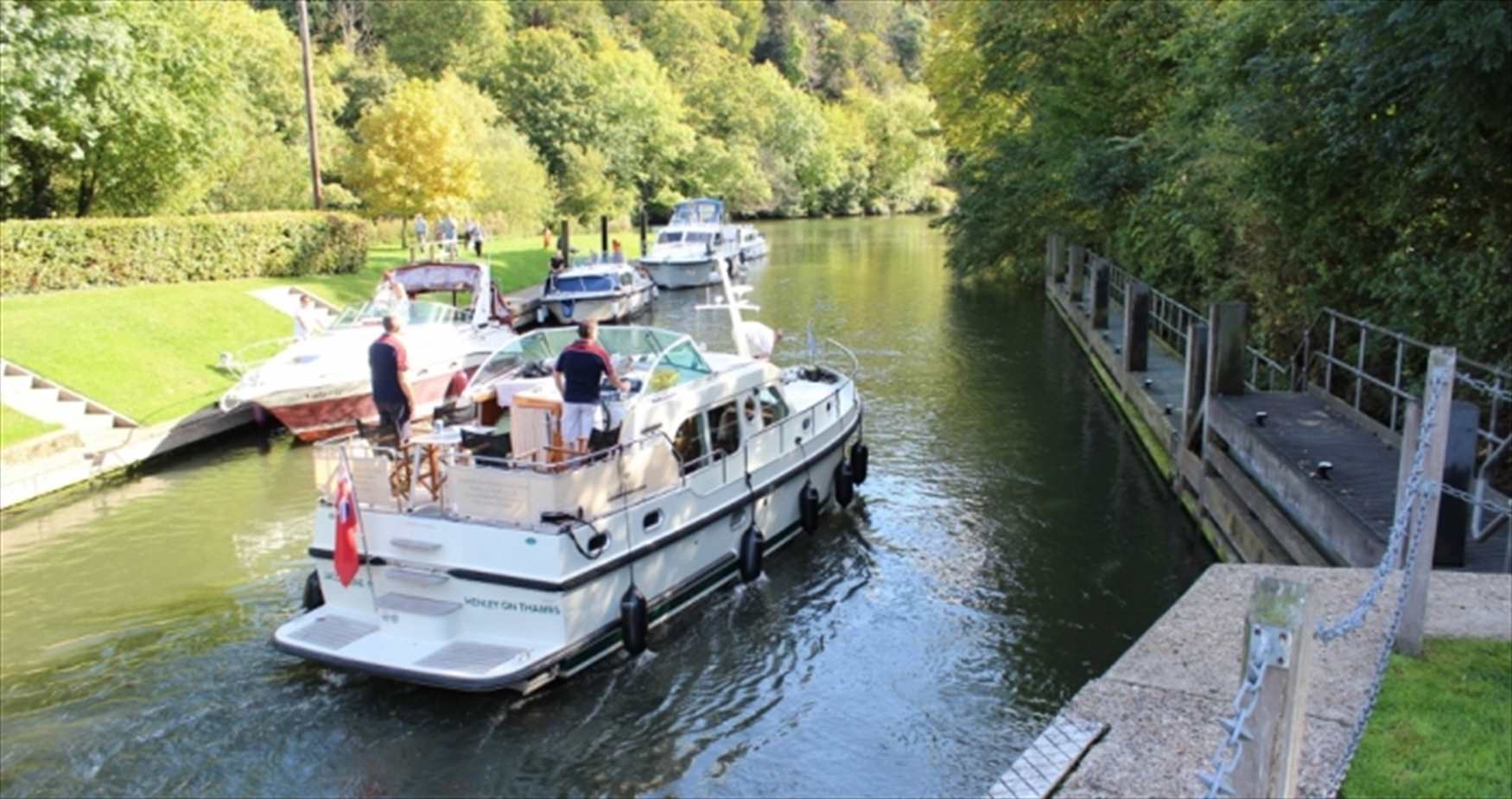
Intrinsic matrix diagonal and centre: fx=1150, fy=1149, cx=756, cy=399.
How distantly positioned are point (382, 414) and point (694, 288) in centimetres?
3184

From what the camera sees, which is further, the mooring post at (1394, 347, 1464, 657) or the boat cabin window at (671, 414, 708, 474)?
the boat cabin window at (671, 414, 708, 474)

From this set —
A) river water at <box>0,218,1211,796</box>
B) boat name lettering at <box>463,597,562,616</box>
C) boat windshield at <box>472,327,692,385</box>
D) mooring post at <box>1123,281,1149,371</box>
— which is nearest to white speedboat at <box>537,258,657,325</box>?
river water at <box>0,218,1211,796</box>

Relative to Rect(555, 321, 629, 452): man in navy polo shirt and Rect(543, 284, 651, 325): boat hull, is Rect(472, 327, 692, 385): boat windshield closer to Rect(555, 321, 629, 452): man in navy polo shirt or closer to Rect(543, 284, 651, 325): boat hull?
Rect(555, 321, 629, 452): man in navy polo shirt

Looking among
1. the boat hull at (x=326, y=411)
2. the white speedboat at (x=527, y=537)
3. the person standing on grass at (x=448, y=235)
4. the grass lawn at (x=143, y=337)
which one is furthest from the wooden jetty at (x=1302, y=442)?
the person standing on grass at (x=448, y=235)

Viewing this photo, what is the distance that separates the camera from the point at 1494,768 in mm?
5988

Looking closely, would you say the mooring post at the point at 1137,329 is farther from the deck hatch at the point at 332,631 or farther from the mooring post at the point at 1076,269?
the deck hatch at the point at 332,631

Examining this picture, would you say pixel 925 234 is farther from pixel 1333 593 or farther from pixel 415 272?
pixel 1333 593

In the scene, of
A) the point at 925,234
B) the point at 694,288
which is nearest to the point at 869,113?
the point at 925,234

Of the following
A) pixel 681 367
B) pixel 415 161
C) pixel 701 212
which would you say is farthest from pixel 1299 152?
pixel 701 212

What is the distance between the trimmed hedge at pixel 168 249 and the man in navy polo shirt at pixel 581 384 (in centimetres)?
1833

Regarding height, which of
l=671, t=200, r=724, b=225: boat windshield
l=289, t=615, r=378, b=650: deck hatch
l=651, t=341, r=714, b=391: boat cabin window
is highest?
l=671, t=200, r=724, b=225: boat windshield

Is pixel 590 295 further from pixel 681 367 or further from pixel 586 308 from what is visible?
pixel 681 367

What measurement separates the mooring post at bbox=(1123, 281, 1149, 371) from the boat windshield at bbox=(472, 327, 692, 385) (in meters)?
10.2

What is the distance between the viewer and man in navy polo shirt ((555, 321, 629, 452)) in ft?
37.0
